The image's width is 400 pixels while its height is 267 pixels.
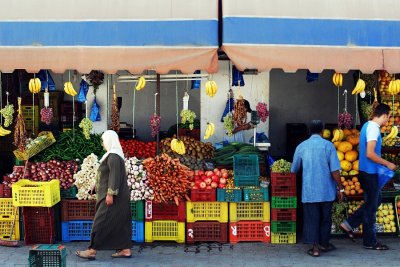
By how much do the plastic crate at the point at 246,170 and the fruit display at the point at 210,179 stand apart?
0.18 meters

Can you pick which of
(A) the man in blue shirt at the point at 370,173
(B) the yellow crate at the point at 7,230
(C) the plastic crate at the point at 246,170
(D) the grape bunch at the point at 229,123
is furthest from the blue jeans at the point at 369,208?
(B) the yellow crate at the point at 7,230

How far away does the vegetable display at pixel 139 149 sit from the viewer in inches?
390

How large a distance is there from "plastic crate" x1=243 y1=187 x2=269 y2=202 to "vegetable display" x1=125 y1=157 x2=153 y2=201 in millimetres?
1300

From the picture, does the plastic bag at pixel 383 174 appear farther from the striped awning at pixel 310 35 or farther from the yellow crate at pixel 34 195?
the yellow crate at pixel 34 195

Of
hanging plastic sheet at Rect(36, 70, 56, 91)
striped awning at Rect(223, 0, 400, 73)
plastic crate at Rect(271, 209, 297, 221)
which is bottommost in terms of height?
plastic crate at Rect(271, 209, 297, 221)

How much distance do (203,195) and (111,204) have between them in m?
1.42

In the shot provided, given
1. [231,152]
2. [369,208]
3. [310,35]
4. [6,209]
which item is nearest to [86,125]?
[6,209]

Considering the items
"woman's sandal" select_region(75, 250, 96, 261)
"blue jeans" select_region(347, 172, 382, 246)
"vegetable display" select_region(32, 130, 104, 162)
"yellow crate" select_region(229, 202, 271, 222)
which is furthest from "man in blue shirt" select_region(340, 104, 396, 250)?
"vegetable display" select_region(32, 130, 104, 162)

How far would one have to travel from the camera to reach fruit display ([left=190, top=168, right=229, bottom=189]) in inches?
351

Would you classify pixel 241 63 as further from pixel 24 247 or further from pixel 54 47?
pixel 24 247

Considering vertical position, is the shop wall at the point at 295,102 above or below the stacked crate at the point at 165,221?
above

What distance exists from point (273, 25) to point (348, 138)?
2.19 m

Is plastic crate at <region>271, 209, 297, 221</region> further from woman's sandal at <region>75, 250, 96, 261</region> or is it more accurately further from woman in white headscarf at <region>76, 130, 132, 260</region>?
woman's sandal at <region>75, 250, 96, 261</region>

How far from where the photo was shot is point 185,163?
941cm
